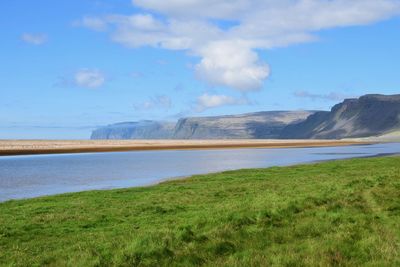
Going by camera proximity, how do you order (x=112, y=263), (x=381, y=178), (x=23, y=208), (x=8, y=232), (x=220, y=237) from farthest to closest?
(x=381, y=178) → (x=23, y=208) → (x=8, y=232) → (x=220, y=237) → (x=112, y=263)

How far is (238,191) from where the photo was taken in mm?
33656

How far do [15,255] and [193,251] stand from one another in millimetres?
6087

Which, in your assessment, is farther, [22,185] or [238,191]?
[22,185]

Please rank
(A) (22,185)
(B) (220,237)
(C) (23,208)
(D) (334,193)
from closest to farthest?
(B) (220,237) → (D) (334,193) → (C) (23,208) → (A) (22,185)

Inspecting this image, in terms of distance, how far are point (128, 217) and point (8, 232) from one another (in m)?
5.63

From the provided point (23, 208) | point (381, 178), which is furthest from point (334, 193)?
point (23, 208)

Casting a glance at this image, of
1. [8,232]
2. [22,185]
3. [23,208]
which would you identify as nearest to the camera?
[8,232]

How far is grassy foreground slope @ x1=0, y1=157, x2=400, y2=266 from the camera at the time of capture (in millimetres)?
13562

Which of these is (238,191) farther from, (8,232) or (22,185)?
(22,185)

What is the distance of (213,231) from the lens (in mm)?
16516

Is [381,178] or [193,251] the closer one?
[193,251]

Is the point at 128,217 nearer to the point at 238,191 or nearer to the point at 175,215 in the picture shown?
the point at 175,215

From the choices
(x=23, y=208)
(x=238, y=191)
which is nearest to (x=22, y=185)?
(x=23, y=208)

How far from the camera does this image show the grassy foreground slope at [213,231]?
13.6 metres
